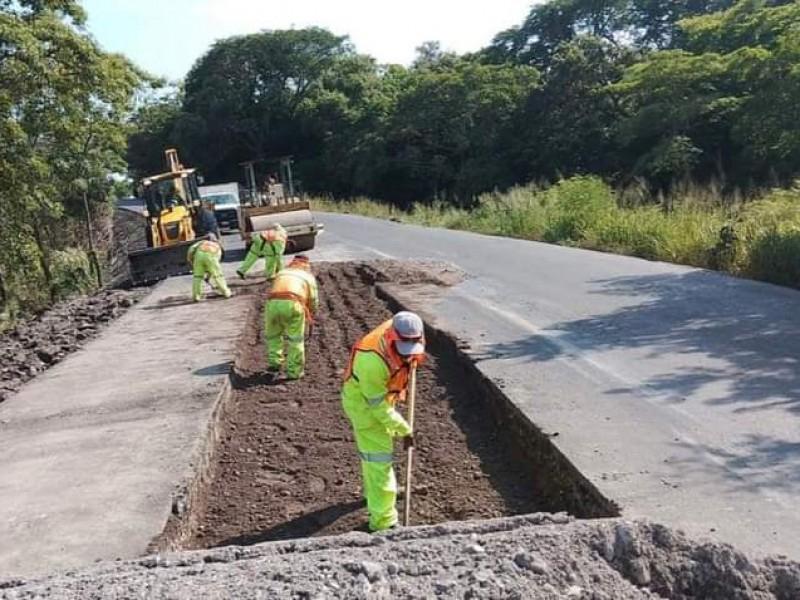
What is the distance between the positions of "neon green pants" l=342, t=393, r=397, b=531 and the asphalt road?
134 cm

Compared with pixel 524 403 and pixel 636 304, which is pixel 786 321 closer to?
pixel 636 304

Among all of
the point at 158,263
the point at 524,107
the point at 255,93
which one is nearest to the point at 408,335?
the point at 158,263

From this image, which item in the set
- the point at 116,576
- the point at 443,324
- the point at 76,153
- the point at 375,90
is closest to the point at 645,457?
the point at 116,576

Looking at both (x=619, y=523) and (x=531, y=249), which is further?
(x=531, y=249)

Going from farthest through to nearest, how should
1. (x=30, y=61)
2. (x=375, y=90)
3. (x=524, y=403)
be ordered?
(x=375, y=90) → (x=30, y=61) → (x=524, y=403)

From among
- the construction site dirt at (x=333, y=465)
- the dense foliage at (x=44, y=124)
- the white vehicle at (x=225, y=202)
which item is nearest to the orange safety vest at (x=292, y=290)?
the construction site dirt at (x=333, y=465)

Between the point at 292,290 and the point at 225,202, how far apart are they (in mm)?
26175

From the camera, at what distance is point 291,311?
32.4ft

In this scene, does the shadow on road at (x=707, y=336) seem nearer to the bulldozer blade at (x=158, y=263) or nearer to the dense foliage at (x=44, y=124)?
the bulldozer blade at (x=158, y=263)

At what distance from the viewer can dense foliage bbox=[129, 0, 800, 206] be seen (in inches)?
979

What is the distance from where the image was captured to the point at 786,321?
10.5 meters

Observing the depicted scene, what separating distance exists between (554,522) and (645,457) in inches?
68.3

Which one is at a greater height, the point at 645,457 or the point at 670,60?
the point at 670,60

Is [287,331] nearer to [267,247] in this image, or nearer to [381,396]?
[381,396]
